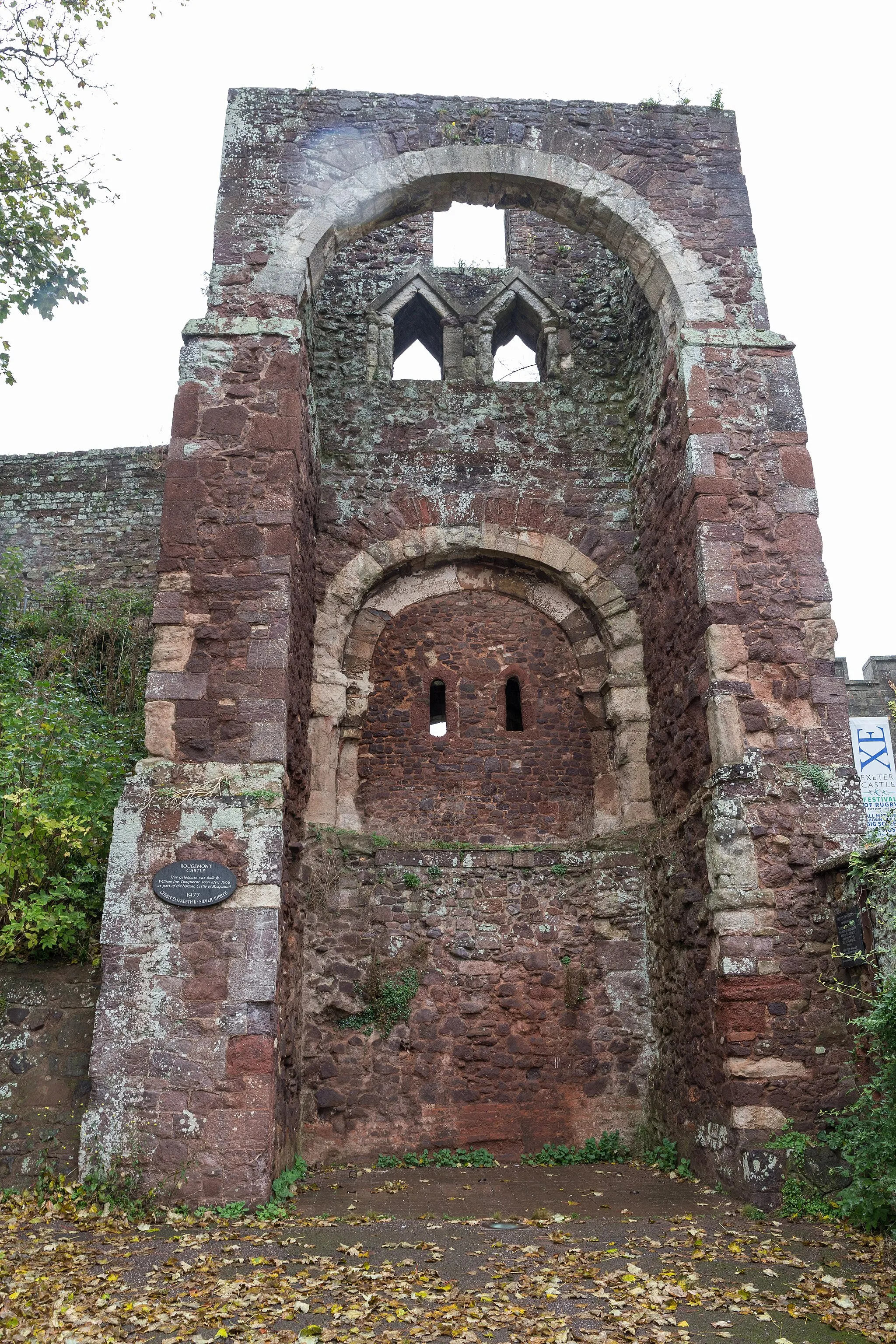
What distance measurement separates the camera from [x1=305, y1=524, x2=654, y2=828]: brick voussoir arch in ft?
28.7

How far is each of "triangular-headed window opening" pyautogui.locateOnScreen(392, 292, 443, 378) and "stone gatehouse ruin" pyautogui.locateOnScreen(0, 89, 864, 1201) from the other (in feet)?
0.21

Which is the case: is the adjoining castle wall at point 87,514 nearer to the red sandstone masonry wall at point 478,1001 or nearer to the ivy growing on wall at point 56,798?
the ivy growing on wall at point 56,798

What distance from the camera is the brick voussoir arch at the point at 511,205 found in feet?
27.1

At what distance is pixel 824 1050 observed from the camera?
6312 mm

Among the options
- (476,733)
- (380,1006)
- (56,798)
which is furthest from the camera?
(476,733)

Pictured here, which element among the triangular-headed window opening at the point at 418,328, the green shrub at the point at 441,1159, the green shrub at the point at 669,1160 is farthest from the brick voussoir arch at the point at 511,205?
the green shrub at the point at 441,1159

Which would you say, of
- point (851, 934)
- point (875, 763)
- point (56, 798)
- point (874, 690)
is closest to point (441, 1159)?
point (851, 934)

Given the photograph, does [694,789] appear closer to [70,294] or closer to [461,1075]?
[461,1075]

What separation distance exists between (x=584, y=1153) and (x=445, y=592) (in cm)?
510

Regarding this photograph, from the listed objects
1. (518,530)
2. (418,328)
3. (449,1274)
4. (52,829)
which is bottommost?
(449,1274)

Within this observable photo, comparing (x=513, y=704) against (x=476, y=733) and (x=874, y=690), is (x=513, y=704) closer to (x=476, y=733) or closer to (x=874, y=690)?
(x=476, y=733)

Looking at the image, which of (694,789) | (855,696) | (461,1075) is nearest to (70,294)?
(694,789)

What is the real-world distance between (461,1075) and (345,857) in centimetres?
203

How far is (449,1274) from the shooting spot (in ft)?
15.6
